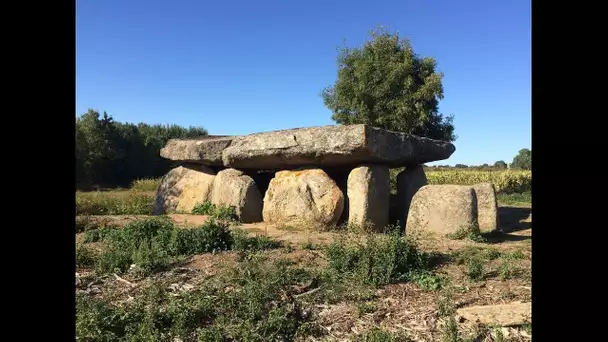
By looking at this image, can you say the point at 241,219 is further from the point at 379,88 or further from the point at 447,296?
the point at 379,88

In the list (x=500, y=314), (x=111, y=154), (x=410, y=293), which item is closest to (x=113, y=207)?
(x=410, y=293)

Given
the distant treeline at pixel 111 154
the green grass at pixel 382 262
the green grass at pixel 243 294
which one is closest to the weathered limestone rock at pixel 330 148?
the green grass at pixel 243 294

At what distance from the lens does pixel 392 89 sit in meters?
20.2

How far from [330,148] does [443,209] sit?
2740mm

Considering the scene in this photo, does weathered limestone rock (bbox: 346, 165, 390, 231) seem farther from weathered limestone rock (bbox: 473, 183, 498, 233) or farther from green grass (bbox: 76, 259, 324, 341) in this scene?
green grass (bbox: 76, 259, 324, 341)

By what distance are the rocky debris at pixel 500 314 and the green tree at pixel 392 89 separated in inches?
625

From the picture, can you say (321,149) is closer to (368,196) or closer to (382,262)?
(368,196)

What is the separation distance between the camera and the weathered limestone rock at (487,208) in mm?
9600

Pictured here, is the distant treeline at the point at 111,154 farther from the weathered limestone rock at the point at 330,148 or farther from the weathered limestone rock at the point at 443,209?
the weathered limestone rock at the point at 443,209

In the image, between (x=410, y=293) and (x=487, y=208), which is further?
(x=487, y=208)
